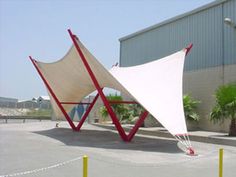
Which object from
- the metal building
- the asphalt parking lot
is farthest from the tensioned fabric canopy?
the metal building

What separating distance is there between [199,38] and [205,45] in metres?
0.89

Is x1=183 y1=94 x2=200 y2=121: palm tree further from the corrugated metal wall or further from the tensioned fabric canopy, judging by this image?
the tensioned fabric canopy

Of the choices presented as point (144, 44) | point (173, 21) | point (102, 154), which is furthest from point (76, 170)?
point (144, 44)

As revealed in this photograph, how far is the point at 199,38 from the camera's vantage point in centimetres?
2889

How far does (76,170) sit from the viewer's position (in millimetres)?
Result: 11164

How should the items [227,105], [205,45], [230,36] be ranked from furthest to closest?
[205,45] < [230,36] < [227,105]

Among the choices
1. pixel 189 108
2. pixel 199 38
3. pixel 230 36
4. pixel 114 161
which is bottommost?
pixel 114 161

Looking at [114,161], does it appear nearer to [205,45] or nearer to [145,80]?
[145,80]

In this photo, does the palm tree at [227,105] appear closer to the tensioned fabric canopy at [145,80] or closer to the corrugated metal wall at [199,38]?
the tensioned fabric canopy at [145,80]

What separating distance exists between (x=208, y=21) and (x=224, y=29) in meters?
1.74

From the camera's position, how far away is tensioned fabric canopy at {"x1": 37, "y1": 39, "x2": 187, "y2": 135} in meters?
17.8

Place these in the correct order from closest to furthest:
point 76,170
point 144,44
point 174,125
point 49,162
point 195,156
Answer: point 76,170 → point 49,162 → point 195,156 → point 174,125 → point 144,44

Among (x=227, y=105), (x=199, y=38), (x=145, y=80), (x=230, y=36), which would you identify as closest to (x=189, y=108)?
(x=199, y=38)

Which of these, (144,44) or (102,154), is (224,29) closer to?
(144,44)
